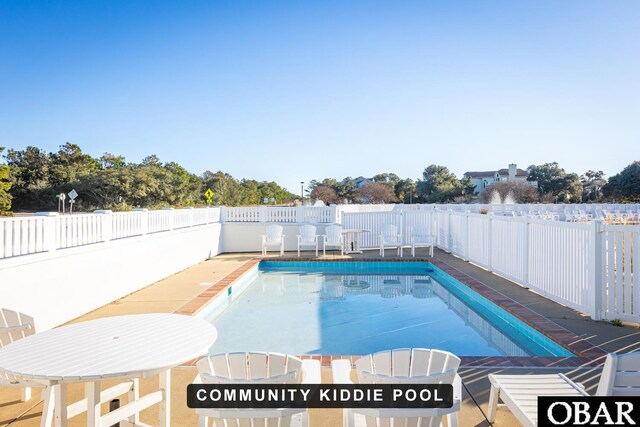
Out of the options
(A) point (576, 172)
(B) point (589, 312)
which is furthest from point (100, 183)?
(A) point (576, 172)

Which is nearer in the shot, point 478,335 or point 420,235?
point 478,335

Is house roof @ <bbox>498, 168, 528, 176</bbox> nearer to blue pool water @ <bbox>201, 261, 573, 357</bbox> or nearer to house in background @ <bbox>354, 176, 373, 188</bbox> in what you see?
house in background @ <bbox>354, 176, 373, 188</bbox>

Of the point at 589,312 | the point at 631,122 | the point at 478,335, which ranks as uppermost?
the point at 631,122

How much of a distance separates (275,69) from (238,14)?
4064 millimetres

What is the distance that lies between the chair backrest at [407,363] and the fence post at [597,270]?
402cm

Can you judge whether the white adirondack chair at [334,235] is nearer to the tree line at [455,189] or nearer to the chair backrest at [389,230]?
the chair backrest at [389,230]

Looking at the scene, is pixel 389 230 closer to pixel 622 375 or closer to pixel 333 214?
pixel 333 214

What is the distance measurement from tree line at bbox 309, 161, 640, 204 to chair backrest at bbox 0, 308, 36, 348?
4102 cm

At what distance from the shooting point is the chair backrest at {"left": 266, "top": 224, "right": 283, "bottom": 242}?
12.1m

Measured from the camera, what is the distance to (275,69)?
17.9m

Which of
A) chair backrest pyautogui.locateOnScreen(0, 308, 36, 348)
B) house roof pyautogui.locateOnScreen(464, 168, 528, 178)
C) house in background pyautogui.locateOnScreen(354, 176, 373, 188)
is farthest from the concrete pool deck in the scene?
house roof pyautogui.locateOnScreen(464, 168, 528, 178)

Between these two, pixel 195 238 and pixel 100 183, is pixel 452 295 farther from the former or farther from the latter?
pixel 100 183

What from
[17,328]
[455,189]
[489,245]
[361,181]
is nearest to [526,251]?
[489,245]

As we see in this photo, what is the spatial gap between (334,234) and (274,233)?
1840 mm
